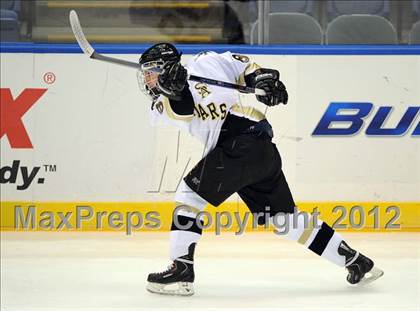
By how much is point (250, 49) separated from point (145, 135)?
0.86 m

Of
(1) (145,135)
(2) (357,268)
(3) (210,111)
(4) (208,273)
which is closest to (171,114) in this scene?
(3) (210,111)

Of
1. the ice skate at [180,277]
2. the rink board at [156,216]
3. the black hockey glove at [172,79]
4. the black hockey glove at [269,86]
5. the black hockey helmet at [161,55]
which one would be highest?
the black hockey helmet at [161,55]

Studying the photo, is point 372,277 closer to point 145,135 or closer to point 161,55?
point 161,55

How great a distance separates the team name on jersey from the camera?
457 centimetres

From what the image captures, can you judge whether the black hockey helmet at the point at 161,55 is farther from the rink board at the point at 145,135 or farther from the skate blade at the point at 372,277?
the rink board at the point at 145,135

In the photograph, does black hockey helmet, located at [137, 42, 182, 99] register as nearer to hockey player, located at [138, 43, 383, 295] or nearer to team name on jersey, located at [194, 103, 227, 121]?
hockey player, located at [138, 43, 383, 295]

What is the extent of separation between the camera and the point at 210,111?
459cm

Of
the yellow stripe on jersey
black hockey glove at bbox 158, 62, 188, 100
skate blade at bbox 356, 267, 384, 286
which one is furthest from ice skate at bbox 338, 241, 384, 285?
black hockey glove at bbox 158, 62, 188, 100

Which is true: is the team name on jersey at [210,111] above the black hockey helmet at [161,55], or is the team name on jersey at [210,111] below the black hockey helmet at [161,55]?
below

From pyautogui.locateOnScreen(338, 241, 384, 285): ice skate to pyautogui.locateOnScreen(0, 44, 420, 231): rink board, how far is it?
1750 millimetres

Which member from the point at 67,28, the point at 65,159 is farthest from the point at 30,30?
the point at 65,159

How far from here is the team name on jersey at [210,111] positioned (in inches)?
180

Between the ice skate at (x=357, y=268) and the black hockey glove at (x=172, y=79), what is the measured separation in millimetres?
1072

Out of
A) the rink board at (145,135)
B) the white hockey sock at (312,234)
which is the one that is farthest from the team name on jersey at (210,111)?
the rink board at (145,135)
